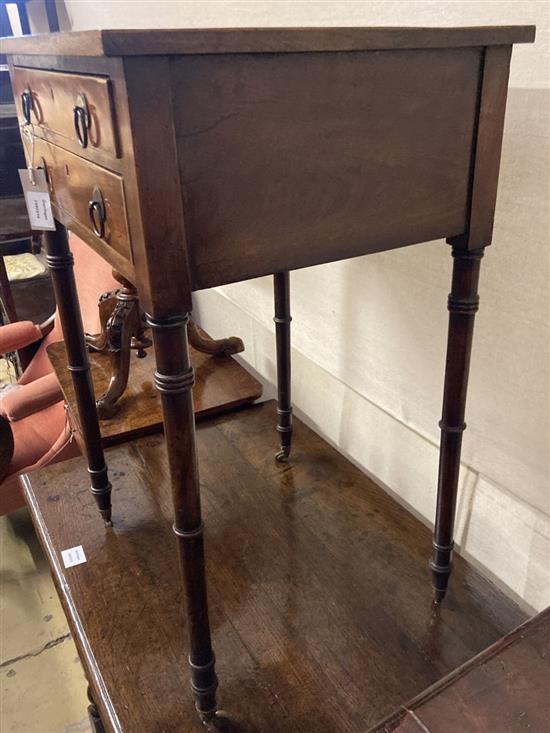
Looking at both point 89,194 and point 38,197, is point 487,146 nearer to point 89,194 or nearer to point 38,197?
point 89,194

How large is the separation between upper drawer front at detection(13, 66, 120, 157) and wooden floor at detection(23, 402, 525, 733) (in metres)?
0.65

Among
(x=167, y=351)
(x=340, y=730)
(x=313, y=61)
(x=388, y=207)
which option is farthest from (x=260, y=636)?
(x=313, y=61)

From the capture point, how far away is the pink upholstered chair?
4.94 ft

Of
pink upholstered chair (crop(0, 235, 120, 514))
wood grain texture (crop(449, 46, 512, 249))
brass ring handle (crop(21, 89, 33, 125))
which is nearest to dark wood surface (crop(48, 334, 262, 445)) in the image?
pink upholstered chair (crop(0, 235, 120, 514))

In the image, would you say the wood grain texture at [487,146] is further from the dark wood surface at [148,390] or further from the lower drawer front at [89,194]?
the dark wood surface at [148,390]

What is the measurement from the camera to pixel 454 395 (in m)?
0.79

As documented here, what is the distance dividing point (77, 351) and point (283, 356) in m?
0.38

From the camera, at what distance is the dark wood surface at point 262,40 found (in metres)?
0.46

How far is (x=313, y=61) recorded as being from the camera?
546 millimetres

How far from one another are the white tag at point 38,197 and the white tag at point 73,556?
524 mm

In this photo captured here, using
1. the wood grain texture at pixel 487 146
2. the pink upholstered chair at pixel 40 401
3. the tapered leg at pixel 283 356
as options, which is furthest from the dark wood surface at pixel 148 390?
the wood grain texture at pixel 487 146

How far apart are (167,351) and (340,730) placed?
0.50 metres

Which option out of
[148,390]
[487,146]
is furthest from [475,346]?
[148,390]

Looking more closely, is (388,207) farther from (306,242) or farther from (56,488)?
(56,488)
